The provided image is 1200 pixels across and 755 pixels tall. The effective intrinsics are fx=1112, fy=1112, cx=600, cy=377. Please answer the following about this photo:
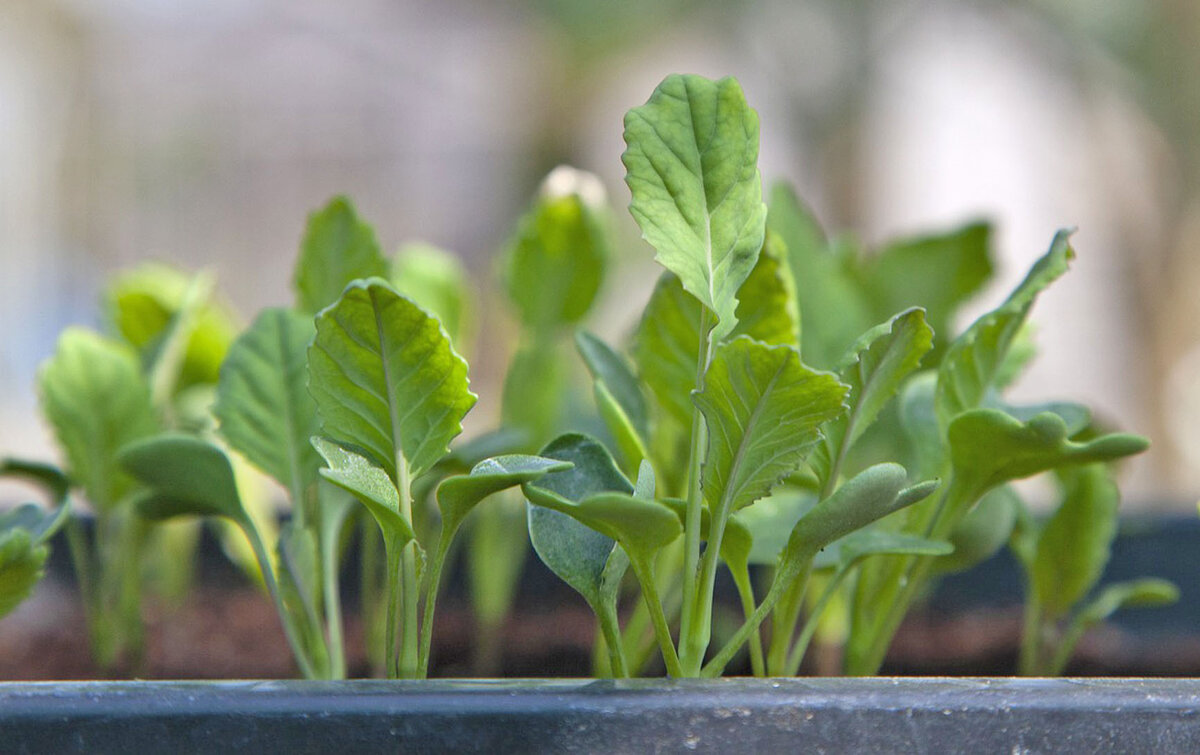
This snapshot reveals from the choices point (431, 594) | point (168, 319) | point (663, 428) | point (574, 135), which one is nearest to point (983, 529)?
point (663, 428)

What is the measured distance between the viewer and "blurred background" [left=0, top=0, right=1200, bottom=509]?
3689mm

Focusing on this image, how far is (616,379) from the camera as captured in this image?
529 mm

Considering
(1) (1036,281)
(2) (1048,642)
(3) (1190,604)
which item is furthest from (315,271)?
(3) (1190,604)

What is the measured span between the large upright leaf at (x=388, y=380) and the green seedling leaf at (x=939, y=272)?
389 mm

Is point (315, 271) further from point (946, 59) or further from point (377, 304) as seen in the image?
point (946, 59)

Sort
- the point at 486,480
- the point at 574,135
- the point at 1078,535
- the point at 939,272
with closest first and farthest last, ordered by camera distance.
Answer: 1. the point at 486,480
2. the point at 1078,535
3. the point at 939,272
4. the point at 574,135

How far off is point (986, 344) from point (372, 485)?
0.26m

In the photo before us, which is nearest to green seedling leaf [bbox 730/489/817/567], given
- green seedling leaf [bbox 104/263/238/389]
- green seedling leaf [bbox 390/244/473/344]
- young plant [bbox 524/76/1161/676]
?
young plant [bbox 524/76/1161/676]

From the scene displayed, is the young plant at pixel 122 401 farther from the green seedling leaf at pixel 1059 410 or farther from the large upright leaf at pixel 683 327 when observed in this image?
the green seedling leaf at pixel 1059 410

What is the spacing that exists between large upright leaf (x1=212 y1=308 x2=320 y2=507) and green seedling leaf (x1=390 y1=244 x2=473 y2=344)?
0.67ft

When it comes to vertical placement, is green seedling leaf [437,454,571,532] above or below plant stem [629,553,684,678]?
above

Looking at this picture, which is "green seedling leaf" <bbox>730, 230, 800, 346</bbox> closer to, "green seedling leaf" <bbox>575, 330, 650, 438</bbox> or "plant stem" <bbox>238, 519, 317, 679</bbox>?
"green seedling leaf" <bbox>575, 330, 650, 438</bbox>

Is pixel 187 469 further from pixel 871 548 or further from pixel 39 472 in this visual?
pixel 871 548

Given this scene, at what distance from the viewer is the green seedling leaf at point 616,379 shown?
1.71ft
